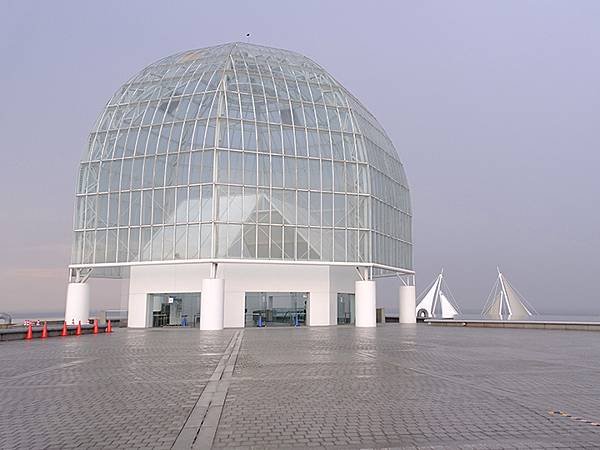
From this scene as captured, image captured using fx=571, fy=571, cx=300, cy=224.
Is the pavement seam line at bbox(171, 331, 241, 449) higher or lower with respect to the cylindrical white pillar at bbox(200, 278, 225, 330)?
lower

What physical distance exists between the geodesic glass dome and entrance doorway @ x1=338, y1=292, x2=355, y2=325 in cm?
486

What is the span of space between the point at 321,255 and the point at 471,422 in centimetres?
3625

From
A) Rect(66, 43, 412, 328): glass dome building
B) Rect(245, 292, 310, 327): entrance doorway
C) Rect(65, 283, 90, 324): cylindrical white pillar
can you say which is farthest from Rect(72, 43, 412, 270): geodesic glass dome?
Rect(245, 292, 310, 327): entrance doorway

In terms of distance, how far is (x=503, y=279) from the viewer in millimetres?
88562

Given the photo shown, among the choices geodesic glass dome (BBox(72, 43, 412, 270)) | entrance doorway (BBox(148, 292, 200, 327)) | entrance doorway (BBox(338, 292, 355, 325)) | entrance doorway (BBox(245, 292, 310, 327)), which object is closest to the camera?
geodesic glass dome (BBox(72, 43, 412, 270))

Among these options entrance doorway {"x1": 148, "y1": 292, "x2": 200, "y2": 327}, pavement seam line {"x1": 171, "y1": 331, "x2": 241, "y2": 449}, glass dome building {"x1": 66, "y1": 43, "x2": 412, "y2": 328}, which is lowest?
pavement seam line {"x1": 171, "y1": 331, "x2": 241, "y2": 449}

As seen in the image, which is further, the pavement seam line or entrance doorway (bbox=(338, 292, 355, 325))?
entrance doorway (bbox=(338, 292, 355, 325))

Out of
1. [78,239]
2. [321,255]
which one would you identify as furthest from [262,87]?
[78,239]

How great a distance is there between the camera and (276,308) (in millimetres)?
49156

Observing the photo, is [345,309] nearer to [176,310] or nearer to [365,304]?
[365,304]

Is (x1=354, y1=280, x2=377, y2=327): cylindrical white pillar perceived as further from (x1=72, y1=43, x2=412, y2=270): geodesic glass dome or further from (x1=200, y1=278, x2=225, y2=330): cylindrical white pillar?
(x1=200, y1=278, x2=225, y2=330): cylindrical white pillar

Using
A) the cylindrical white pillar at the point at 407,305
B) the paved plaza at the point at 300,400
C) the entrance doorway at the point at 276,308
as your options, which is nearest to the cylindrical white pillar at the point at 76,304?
the entrance doorway at the point at 276,308

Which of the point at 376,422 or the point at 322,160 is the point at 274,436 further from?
the point at 322,160

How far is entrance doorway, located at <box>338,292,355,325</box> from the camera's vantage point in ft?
170
